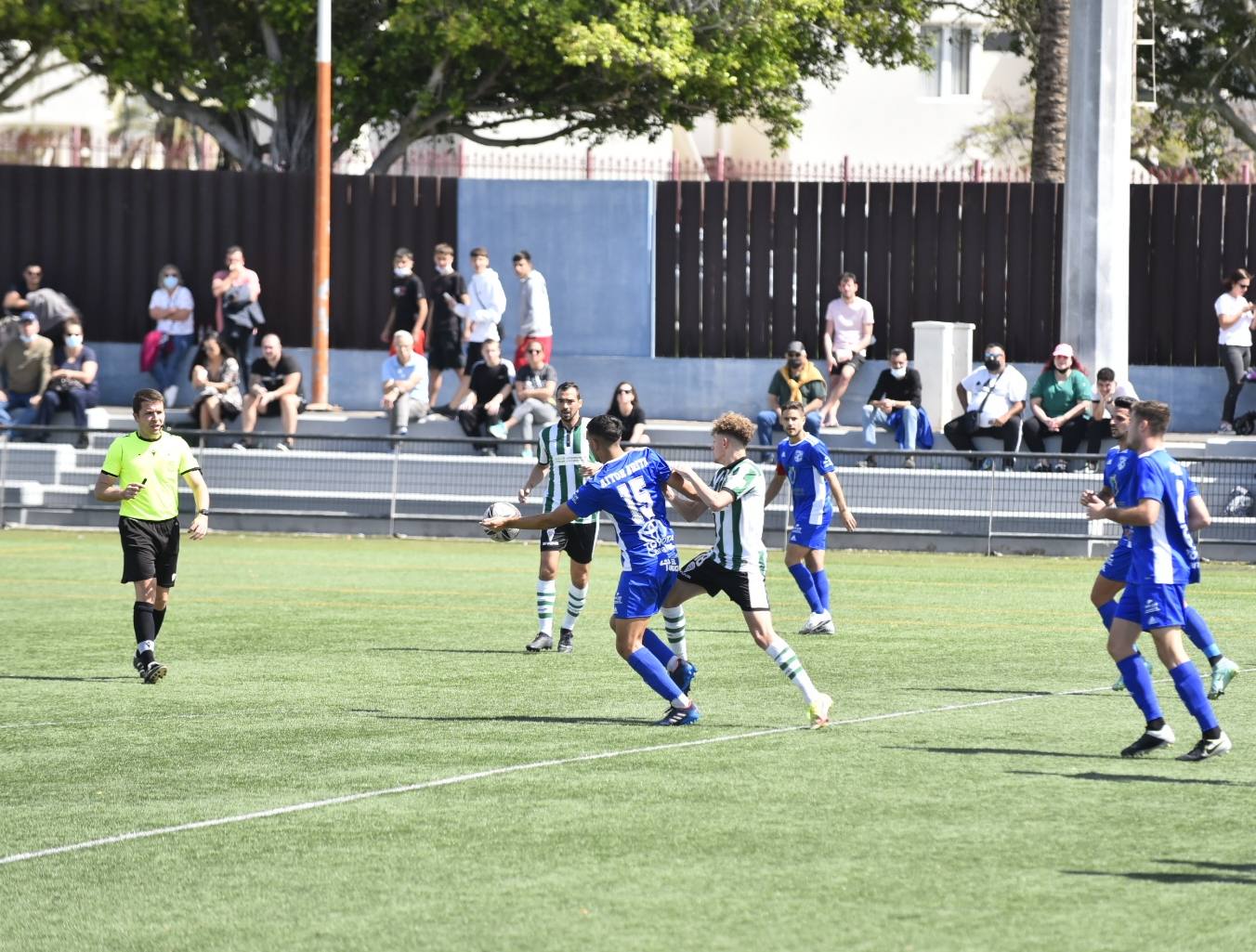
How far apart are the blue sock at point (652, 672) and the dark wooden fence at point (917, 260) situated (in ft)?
52.2

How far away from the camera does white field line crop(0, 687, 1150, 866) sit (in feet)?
27.7

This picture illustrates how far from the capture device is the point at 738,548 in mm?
11117

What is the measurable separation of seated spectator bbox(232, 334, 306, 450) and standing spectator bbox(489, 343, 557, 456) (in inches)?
98.6

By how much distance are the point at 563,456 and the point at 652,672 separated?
4.42 metres

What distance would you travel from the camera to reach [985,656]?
14227 millimetres

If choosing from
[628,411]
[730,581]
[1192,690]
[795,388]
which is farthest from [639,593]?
[795,388]

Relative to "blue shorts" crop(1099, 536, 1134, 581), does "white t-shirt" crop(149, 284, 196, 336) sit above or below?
above

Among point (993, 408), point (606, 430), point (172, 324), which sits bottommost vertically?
point (606, 430)

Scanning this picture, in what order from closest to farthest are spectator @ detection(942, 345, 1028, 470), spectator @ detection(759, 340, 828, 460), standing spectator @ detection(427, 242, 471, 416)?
spectator @ detection(942, 345, 1028, 470)
spectator @ detection(759, 340, 828, 460)
standing spectator @ detection(427, 242, 471, 416)

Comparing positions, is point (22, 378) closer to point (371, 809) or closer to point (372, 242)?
point (372, 242)

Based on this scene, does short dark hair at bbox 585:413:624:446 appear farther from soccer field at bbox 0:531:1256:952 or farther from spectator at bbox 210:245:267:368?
spectator at bbox 210:245:267:368

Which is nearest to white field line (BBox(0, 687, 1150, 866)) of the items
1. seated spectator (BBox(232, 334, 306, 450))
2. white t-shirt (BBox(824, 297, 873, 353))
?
white t-shirt (BBox(824, 297, 873, 353))

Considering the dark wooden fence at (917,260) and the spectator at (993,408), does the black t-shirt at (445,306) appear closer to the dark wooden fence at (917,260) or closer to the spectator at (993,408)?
the dark wooden fence at (917,260)

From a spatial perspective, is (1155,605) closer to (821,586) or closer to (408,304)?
(821,586)
